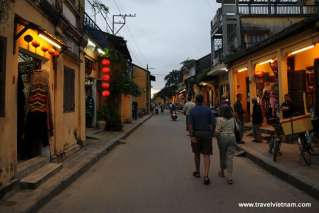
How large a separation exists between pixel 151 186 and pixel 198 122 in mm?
1698

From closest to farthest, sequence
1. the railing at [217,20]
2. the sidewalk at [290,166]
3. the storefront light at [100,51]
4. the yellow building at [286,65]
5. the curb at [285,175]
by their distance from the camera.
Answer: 1. the curb at [285,175]
2. the sidewalk at [290,166]
3. the yellow building at [286,65]
4. the storefront light at [100,51]
5. the railing at [217,20]

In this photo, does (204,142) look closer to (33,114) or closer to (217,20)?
(33,114)

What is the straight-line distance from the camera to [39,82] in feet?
27.9

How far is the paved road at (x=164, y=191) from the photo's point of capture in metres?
6.05

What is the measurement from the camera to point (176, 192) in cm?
700

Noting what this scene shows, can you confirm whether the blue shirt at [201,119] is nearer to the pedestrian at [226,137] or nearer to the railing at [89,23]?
the pedestrian at [226,137]

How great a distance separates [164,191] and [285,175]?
2.85 metres

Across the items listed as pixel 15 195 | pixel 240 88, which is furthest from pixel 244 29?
pixel 15 195

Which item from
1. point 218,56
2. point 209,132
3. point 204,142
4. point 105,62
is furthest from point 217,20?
point 204,142

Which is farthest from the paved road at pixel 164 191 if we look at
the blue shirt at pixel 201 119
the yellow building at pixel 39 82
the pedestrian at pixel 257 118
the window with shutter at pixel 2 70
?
the pedestrian at pixel 257 118

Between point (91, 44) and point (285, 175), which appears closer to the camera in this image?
point (285, 175)

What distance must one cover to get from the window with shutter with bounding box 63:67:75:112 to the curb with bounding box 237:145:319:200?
578 cm

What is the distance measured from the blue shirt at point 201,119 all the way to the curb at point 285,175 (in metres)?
1.97

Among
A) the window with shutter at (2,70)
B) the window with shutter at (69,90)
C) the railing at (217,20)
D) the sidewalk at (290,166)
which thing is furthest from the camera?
the railing at (217,20)
